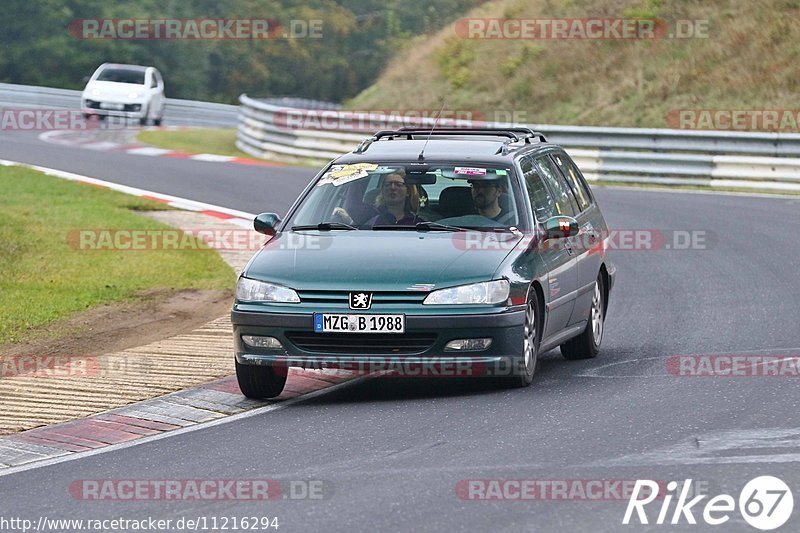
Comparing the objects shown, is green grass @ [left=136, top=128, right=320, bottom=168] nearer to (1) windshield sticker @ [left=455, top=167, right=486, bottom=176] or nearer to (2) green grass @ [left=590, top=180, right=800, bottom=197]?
(2) green grass @ [left=590, top=180, right=800, bottom=197]

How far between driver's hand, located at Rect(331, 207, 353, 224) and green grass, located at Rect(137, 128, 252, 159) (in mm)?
21503

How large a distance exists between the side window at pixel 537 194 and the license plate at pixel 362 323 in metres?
1.70

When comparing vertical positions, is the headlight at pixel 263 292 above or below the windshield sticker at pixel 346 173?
below

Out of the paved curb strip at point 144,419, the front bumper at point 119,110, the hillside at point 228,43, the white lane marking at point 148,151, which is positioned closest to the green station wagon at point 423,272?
the paved curb strip at point 144,419

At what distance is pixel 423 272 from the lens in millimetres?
9297

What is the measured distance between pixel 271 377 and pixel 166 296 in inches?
186

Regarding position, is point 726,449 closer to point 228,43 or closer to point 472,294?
point 472,294

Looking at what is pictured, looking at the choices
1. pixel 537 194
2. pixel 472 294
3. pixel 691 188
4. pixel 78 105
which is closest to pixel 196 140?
pixel 78 105

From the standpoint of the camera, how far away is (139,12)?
64188 millimetres

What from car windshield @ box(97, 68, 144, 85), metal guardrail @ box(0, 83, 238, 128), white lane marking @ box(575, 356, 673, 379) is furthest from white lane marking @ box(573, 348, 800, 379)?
metal guardrail @ box(0, 83, 238, 128)

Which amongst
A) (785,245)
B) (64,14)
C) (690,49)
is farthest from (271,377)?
(64,14)

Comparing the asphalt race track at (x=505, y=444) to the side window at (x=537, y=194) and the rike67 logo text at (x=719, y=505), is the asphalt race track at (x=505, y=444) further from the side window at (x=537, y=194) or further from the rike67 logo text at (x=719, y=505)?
the side window at (x=537, y=194)

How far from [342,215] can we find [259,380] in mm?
1401

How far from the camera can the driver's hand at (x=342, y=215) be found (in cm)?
1034
